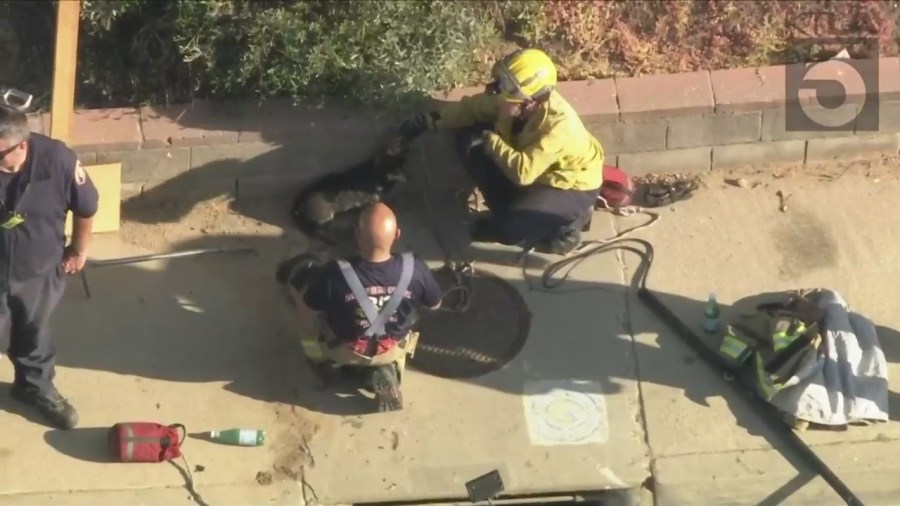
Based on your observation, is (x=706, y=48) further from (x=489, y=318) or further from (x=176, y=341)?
(x=176, y=341)

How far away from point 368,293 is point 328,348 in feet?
1.62

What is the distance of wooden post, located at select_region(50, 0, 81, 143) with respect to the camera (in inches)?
246

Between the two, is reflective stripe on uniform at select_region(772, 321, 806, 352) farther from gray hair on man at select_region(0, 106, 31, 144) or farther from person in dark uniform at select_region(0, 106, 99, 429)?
gray hair on man at select_region(0, 106, 31, 144)

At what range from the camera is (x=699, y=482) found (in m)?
5.72

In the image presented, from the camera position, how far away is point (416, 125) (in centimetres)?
636

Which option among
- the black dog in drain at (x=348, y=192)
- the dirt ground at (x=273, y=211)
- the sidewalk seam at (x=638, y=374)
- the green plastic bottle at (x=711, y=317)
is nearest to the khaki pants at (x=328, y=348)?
the black dog in drain at (x=348, y=192)

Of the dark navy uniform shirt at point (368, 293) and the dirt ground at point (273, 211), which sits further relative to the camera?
the dirt ground at point (273, 211)

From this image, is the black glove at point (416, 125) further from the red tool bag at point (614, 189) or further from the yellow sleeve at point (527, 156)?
the red tool bag at point (614, 189)

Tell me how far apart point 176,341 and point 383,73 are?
1.74m

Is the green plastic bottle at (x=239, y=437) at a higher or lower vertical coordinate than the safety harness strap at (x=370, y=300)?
lower

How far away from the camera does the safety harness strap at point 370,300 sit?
534cm

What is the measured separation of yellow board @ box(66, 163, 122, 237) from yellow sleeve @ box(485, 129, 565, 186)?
76.4 inches

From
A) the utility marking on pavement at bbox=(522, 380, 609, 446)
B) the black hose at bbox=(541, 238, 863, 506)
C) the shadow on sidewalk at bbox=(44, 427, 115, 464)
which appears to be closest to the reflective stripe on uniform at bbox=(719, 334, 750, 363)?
the black hose at bbox=(541, 238, 863, 506)

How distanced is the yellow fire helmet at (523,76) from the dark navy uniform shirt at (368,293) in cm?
103
